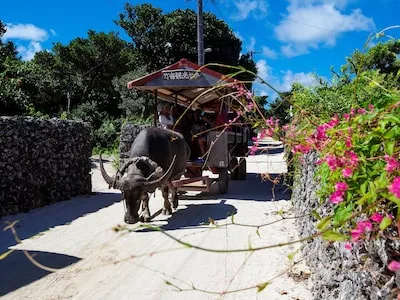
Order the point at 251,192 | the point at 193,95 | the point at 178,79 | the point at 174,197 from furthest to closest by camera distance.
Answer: the point at 193,95 → the point at 251,192 → the point at 178,79 → the point at 174,197

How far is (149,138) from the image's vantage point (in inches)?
300

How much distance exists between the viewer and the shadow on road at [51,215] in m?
6.80

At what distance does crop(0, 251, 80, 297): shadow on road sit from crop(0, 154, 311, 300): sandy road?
0.4 inches

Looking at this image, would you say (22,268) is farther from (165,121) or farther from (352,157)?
(165,121)

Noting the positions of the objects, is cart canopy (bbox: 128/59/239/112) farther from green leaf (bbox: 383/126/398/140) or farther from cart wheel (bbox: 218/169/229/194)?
green leaf (bbox: 383/126/398/140)

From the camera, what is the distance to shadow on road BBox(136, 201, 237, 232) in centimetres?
712

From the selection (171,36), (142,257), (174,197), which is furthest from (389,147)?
(171,36)

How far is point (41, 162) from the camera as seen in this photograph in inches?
357

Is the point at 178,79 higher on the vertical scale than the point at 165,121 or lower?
higher

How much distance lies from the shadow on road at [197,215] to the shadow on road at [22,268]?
1532mm

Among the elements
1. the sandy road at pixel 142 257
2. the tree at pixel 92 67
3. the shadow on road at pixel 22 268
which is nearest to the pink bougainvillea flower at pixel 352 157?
the sandy road at pixel 142 257

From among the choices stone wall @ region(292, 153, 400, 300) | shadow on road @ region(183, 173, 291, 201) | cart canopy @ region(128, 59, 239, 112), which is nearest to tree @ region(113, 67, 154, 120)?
shadow on road @ region(183, 173, 291, 201)

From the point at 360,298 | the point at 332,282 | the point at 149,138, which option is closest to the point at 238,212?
the point at 149,138

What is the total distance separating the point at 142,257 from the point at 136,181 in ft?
4.30
